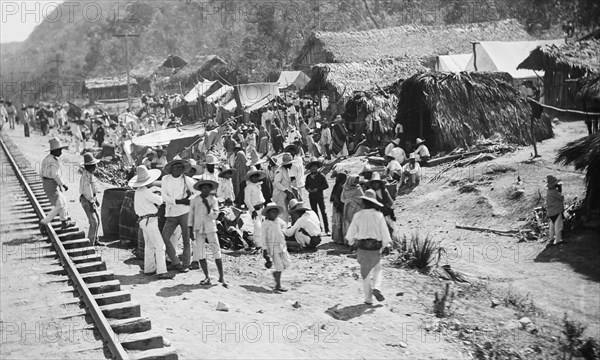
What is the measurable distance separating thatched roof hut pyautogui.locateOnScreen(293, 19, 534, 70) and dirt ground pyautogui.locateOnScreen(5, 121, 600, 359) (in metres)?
20.3

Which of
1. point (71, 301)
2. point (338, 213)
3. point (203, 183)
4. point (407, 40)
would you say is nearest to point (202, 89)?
point (407, 40)

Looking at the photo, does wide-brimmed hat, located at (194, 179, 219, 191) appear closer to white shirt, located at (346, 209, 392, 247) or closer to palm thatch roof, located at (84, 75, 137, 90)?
white shirt, located at (346, 209, 392, 247)

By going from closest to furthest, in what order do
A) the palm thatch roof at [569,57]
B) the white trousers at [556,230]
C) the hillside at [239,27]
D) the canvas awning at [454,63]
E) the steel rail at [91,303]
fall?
the steel rail at [91,303]
the white trousers at [556,230]
the palm thatch roof at [569,57]
the canvas awning at [454,63]
the hillside at [239,27]

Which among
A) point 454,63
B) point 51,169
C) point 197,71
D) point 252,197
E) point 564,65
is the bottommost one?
point 252,197

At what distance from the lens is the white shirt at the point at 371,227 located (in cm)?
880

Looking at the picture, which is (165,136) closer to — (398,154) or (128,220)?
(398,154)

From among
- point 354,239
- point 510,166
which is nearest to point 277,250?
point 354,239

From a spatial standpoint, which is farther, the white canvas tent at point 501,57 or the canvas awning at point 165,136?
the white canvas tent at point 501,57

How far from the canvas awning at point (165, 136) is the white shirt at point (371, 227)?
15.9m

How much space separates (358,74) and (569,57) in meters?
8.10

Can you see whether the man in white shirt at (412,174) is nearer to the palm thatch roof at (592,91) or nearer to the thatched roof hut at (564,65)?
the palm thatch roof at (592,91)

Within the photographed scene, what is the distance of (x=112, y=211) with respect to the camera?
39.2 feet

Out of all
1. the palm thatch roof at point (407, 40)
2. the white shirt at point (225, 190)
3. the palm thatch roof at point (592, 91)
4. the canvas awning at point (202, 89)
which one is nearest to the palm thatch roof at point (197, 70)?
the canvas awning at point (202, 89)

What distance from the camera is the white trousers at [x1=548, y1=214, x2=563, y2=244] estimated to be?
478 inches
